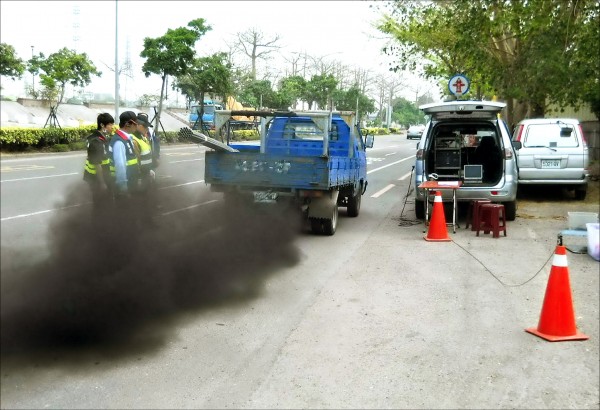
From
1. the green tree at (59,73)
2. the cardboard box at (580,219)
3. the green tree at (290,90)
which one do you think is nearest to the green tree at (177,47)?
the green tree at (59,73)

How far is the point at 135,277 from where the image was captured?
235 inches

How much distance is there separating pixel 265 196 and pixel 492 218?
3.53 m

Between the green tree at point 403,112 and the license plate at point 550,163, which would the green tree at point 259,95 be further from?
the green tree at point 403,112

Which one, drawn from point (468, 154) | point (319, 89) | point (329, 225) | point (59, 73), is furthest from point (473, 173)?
point (319, 89)

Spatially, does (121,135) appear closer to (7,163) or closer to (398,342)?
(7,163)

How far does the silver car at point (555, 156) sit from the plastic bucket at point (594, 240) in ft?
16.8

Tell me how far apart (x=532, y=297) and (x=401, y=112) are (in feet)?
396

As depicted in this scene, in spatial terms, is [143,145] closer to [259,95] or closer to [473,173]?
[473,173]

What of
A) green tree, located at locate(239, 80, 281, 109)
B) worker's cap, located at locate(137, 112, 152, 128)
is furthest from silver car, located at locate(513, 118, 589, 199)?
green tree, located at locate(239, 80, 281, 109)

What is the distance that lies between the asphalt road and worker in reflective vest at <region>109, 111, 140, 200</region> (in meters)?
0.35

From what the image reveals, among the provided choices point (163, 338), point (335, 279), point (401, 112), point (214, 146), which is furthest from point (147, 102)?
point (401, 112)

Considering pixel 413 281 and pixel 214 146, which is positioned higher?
pixel 214 146

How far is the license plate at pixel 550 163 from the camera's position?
13.1 metres

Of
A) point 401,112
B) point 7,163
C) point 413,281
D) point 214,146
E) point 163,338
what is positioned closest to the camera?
point 7,163
